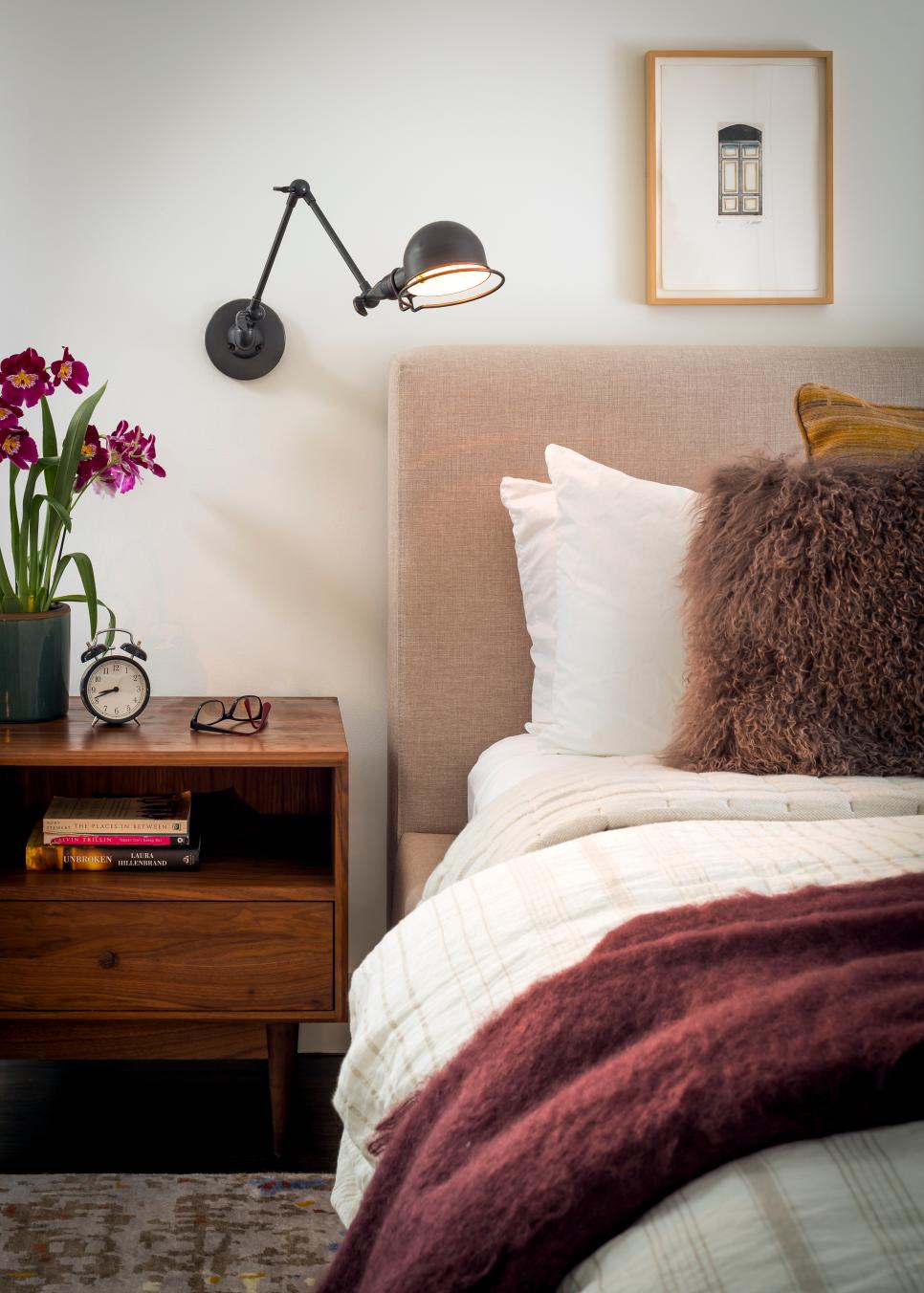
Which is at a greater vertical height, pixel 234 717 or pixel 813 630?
pixel 813 630

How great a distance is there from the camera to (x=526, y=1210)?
550mm

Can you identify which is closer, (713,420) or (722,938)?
(722,938)

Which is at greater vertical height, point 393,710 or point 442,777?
point 393,710

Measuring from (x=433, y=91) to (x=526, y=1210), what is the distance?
193cm

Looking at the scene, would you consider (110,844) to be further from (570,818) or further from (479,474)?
(479,474)

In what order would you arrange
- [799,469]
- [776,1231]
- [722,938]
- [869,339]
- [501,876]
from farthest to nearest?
1. [869,339]
2. [799,469]
3. [501,876]
4. [722,938]
5. [776,1231]

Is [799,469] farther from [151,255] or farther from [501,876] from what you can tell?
[151,255]

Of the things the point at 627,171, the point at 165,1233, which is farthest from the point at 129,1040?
the point at 627,171

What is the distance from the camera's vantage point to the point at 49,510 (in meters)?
1.67

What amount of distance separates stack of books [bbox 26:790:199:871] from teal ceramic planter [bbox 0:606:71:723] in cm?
18

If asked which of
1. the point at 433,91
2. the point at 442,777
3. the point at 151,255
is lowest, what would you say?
the point at 442,777

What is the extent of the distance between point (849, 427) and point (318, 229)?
1042 mm

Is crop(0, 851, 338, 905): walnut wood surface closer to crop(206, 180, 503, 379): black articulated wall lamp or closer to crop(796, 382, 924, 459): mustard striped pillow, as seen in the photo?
crop(206, 180, 503, 379): black articulated wall lamp

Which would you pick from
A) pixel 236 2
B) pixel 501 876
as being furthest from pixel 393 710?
pixel 236 2
